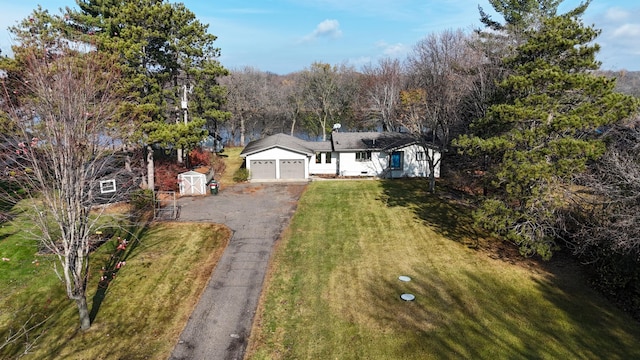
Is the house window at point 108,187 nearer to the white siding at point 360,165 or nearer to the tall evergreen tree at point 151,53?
the tall evergreen tree at point 151,53

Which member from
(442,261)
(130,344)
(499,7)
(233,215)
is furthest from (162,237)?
(499,7)

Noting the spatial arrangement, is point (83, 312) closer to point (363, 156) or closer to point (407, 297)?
point (407, 297)

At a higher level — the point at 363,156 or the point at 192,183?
the point at 363,156

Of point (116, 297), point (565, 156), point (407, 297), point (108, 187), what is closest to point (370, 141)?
point (565, 156)

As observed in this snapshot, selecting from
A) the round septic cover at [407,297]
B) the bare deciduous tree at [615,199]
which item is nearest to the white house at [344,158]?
the bare deciduous tree at [615,199]

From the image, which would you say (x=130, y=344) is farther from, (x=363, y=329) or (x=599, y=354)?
(x=599, y=354)

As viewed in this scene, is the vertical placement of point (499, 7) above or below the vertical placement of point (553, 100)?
above

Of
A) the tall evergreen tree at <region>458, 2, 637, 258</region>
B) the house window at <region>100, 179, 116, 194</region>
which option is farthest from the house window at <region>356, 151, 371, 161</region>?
the house window at <region>100, 179, 116, 194</region>

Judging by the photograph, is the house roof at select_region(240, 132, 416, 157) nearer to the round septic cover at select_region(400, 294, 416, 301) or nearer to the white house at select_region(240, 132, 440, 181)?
the white house at select_region(240, 132, 440, 181)
